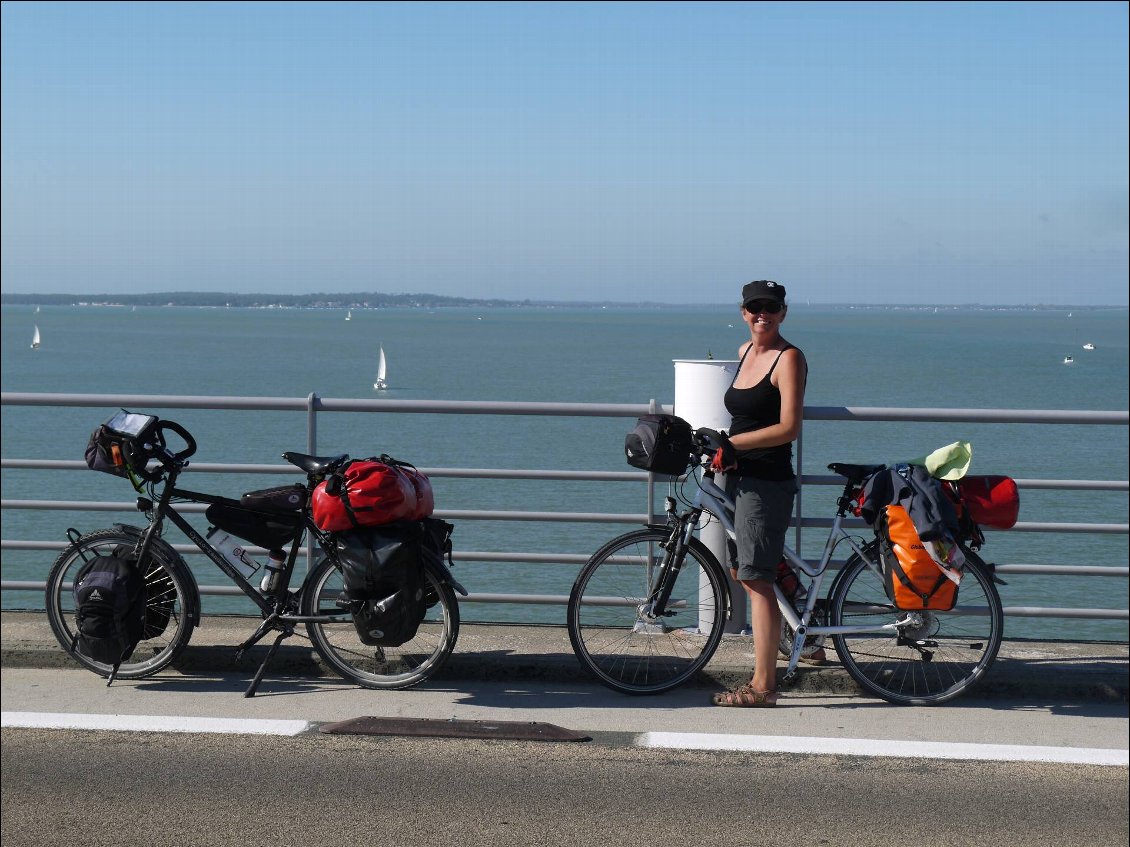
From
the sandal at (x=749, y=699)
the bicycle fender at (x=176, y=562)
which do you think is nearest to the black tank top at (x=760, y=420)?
the sandal at (x=749, y=699)

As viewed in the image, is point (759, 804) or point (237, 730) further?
point (237, 730)

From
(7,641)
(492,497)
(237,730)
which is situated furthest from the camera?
(492,497)

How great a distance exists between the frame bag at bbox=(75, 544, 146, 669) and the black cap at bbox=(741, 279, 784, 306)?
3051 millimetres

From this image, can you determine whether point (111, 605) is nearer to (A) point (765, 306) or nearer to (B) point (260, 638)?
(B) point (260, 638)

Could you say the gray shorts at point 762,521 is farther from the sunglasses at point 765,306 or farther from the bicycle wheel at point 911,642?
the sunglasses at point 765,306

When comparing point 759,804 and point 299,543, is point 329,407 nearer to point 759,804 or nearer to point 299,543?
point 299,543

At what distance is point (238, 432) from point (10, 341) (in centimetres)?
11697

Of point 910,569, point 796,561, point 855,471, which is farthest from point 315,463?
point 910,569

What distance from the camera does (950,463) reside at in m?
6.35

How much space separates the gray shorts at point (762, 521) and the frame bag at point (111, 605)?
9.11 ft

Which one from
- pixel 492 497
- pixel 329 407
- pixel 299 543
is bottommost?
pixel 492 497

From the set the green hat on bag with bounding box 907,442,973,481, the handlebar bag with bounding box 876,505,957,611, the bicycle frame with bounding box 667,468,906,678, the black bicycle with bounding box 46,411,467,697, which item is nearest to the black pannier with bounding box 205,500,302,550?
the black bicycle with bounding box 46,411,467,697

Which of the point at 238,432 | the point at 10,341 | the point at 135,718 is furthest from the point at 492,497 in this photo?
the point at 10,341

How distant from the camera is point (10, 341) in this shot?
152m
